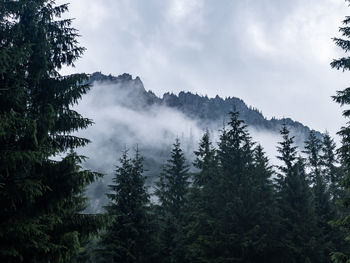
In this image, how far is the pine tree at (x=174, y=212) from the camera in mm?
24875

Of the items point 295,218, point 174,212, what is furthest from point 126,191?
point 295,218

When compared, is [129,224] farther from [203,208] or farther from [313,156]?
[313,156]

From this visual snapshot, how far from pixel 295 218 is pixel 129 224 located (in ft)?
45.5

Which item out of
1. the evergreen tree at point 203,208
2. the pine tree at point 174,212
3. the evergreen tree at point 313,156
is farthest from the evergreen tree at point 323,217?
the pine tree at point 174,212

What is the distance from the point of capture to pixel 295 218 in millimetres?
24281

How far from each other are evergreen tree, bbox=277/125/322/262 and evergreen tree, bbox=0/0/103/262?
60.9ft

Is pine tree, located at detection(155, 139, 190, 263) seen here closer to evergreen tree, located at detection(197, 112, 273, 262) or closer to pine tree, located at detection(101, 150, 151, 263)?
pine tree, located at detection(101, 150, 151, 263)

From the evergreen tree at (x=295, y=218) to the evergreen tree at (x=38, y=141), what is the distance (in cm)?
1855

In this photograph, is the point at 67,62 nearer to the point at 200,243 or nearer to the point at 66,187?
the point at 66,187

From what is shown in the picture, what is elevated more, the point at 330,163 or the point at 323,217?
the point at 330,163

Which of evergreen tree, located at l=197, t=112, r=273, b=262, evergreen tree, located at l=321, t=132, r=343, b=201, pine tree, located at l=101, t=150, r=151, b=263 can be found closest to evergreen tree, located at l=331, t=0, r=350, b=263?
evergreen tree, located at l=197, t=112, r=273, b=262

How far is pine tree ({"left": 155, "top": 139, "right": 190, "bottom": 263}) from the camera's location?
81.6 ft

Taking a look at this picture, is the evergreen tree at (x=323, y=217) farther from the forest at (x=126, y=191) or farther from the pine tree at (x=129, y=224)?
the pine tree at (x=129, y=224)

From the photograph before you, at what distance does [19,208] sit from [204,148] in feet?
77.4
